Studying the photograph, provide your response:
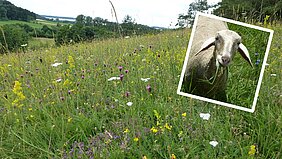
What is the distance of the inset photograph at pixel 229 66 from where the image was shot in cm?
144

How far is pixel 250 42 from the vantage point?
1789 millimetres

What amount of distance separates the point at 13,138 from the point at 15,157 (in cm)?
23

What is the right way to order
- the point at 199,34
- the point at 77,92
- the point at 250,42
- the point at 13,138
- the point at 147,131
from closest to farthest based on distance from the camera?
the point at 250,42, the point at 147,131, the point at 13,138, the point at 199,34, the point at 77,92

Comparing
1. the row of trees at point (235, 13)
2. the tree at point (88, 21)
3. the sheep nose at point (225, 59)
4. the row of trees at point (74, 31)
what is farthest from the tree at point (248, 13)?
the tree at point (88, 21)

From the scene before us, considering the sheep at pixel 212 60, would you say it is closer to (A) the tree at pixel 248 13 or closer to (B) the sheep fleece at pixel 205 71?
(B) the sheep fleece at pixel 205 71

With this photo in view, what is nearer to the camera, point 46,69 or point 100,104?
point 100,104

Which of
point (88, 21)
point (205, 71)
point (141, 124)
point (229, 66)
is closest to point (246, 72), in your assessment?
point (229, 66)

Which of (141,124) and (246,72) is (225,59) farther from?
(141,124)

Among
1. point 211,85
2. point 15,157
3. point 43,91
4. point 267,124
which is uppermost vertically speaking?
point 211,85

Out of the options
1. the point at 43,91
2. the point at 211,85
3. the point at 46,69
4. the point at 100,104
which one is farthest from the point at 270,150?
the point at 46,69

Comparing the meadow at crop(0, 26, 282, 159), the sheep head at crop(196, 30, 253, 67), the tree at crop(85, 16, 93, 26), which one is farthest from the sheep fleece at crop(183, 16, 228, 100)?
the tree at crop(85, 16, 93, 26)

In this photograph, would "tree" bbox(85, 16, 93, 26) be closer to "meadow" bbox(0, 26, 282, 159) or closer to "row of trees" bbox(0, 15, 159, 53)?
"row of trees" bbox(0, 15, 159, 53)

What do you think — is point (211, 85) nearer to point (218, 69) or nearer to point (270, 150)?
point (218, 69)

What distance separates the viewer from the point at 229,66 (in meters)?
1.77
